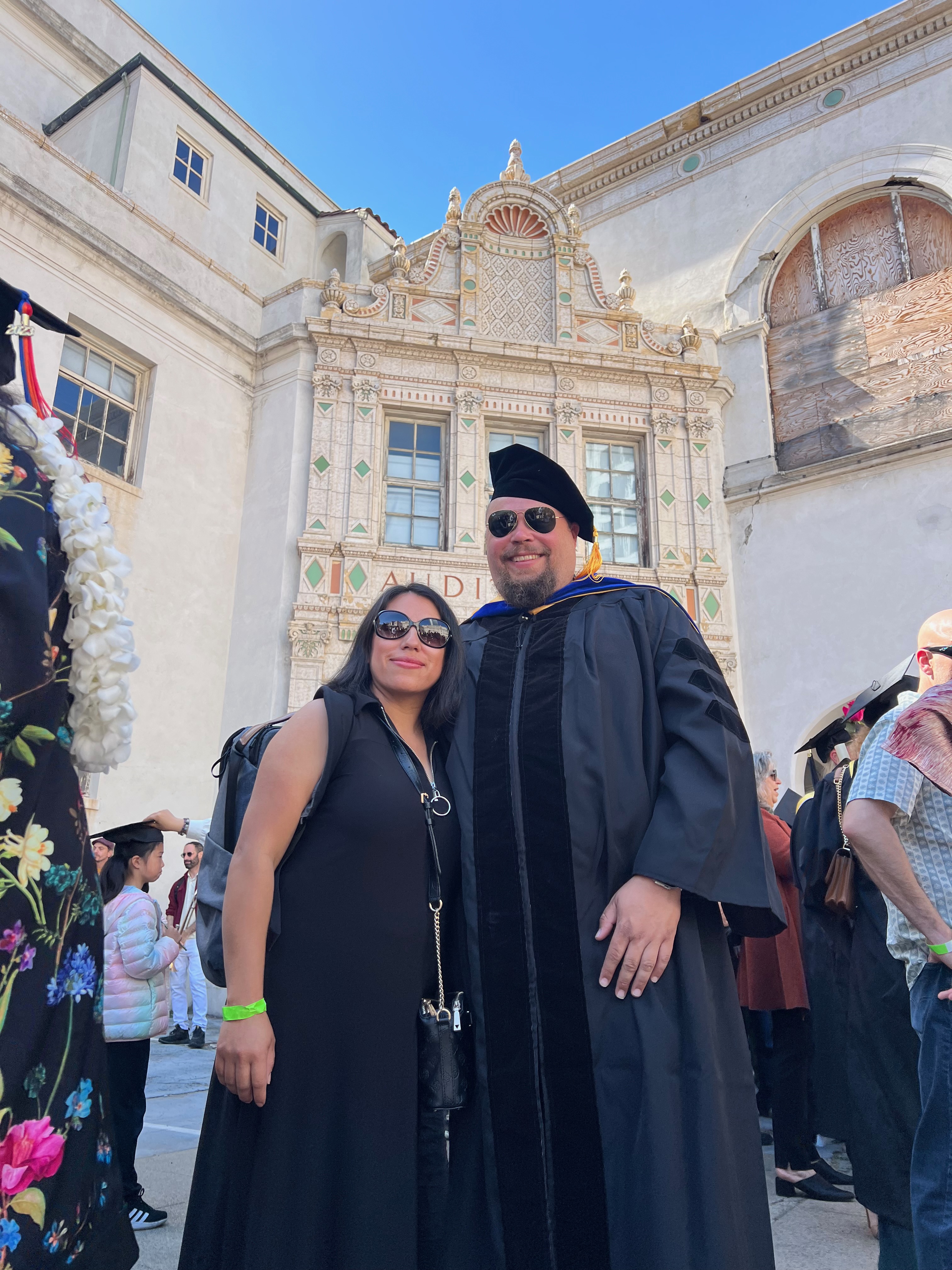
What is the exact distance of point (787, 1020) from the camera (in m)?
4.31

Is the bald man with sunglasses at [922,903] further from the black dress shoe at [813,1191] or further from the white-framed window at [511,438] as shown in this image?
the white-framed window at [511,438]

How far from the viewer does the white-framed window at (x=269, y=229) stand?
13.6 m

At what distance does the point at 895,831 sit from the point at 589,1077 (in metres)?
1.11

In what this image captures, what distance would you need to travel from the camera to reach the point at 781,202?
1260cm

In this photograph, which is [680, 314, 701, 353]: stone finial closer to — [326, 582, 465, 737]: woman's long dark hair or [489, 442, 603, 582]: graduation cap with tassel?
[489, 442, 603, 582]: graduation cap with tassel

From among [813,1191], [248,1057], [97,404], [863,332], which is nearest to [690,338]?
[863,332]

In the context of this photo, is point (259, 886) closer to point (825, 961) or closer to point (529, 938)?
point (529, 938)

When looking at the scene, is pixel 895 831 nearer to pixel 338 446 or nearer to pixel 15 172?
pixel 338 446

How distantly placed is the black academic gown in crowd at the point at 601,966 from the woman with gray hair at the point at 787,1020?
6.07ft

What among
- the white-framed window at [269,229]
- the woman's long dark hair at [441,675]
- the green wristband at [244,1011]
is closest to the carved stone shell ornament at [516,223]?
the white-framed window at [269,229]

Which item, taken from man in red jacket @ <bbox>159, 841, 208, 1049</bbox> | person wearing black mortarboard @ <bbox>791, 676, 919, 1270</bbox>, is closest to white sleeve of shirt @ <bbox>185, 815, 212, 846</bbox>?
person wearing black mortarboard @ <bbox>791, 676, 919, 1270</bbox>

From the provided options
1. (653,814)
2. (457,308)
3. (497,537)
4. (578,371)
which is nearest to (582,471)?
(578,371)

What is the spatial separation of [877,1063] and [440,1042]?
1961 mm

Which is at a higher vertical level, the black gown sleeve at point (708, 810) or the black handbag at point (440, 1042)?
the black gown sleeve at point (708, 810)
